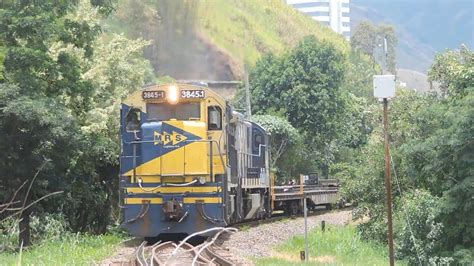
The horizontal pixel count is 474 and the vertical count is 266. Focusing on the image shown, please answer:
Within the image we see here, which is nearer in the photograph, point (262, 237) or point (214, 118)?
point (214, 118)

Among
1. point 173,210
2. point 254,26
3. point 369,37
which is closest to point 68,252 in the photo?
point 173,210

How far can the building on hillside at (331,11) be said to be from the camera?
13825 cm

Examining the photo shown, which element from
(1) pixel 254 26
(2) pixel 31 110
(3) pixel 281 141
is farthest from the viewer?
(1) pixel 254 26

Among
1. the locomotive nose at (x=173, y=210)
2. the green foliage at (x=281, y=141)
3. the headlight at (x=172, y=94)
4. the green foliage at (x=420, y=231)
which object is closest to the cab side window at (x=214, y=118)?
the headlight at (x=172, y=94)

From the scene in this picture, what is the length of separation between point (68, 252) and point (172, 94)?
425 centimetres

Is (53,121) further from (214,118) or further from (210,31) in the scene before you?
(210,31)

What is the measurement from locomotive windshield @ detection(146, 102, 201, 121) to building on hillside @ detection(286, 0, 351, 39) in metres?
124

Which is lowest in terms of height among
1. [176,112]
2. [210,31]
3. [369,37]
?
[176,112]

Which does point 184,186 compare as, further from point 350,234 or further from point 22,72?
point 350,234

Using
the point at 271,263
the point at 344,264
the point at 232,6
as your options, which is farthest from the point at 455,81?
the point at 232,6

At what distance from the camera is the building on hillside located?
13825 cm

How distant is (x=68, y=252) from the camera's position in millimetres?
13875

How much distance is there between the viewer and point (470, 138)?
14773mm

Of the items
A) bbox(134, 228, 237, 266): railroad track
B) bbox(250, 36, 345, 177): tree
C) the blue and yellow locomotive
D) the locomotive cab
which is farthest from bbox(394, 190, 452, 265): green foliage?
bbox(250, 36, 345, 177): tree
